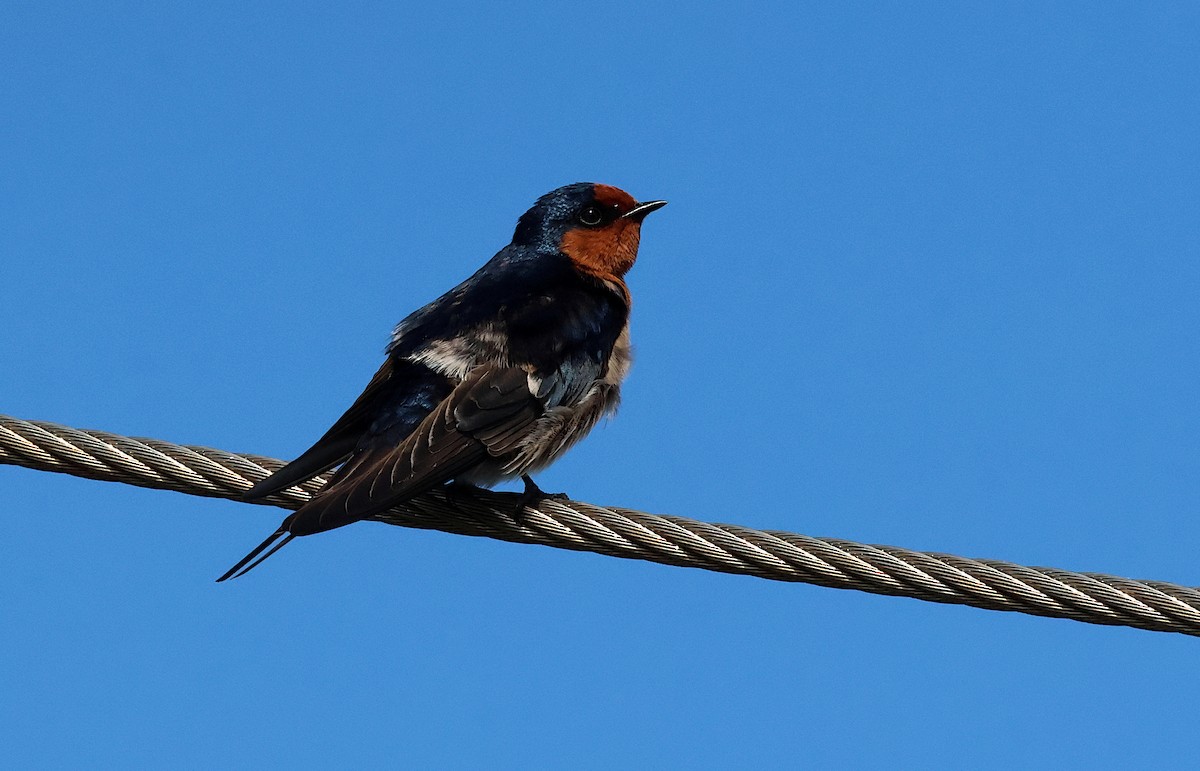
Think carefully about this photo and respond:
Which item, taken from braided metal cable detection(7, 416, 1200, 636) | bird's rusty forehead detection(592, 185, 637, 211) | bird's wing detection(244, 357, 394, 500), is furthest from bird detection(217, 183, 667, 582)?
bird's rusty forehead detection(592, 185, 637, 211)

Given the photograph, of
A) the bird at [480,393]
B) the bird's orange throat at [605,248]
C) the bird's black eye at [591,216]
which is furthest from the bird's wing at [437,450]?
the bird's black eye at [591,216]

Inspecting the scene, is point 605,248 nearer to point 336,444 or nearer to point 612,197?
point 612,197

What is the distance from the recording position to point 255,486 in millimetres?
4238

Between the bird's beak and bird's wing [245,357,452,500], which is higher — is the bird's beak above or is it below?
above

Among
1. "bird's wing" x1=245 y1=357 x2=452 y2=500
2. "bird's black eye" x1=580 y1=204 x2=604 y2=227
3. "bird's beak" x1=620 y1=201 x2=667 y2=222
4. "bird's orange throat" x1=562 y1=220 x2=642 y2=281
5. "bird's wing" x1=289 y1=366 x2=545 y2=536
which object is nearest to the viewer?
"bird's wing" x1=289 y1=366 x2=545 y2=536

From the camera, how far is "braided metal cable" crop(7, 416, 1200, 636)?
3.86m

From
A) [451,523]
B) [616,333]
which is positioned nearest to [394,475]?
[451,523]

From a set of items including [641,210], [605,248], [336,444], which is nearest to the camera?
[336,444]

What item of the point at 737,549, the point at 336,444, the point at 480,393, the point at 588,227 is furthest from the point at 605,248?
the point at 737,549

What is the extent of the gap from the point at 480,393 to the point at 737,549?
1.17 m

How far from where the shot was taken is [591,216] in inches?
243

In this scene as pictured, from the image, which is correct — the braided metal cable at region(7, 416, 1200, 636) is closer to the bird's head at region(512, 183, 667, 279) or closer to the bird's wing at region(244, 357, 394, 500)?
the bird's wing at region(244, 357, 394, 500)

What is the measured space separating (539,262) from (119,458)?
2.13m

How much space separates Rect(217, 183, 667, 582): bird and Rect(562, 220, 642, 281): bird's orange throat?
2cm
